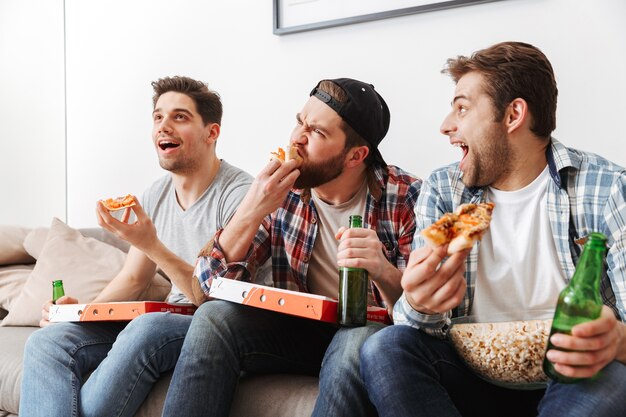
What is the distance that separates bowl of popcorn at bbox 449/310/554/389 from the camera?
48.6 inches

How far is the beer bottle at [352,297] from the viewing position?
1.50 metres

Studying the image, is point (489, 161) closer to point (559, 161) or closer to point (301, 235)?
point (559, 161)

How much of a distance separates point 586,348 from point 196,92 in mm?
1620

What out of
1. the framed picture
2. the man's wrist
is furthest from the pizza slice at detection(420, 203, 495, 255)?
the framed picture

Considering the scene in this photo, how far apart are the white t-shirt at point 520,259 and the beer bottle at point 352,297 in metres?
0.25

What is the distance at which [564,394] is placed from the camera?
3.77ft

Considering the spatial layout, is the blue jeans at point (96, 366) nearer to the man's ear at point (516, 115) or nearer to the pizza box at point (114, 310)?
the pizza box at point (114, 310)

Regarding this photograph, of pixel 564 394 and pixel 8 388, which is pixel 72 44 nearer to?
pixel 8 388

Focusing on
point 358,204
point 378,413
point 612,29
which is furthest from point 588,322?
point 612,29

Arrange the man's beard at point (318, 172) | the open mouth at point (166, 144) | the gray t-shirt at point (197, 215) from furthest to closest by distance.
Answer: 1. the open mouth at point (166, 144)
2. the gray t-shirt at point (197, 215)
3. the man's beard at point (318, 172)

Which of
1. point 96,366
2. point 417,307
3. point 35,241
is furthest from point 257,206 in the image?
point 35,241

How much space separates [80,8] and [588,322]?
2.86 metres

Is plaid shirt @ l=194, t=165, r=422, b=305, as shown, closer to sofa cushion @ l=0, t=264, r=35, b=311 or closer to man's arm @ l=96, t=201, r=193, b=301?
man's arm @ l=96, t=201, r=193, b=301

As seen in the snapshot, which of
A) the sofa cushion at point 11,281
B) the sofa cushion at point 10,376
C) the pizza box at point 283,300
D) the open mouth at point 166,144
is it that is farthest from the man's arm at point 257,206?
the sofa cushion at point 11,281
